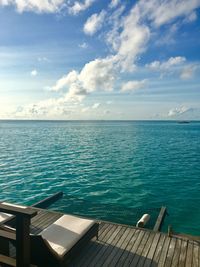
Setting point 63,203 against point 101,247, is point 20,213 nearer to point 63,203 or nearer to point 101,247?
point 101,247

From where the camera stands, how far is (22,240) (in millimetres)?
5574

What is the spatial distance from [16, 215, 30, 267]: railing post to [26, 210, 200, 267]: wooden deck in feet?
8.69

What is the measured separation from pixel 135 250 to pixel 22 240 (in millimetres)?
4743

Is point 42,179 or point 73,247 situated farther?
point 42,179

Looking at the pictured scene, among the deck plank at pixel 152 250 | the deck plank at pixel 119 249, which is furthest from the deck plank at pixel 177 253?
the deck plank at pixel 119 249

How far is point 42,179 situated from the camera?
25.7 metres

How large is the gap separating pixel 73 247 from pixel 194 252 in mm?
4263

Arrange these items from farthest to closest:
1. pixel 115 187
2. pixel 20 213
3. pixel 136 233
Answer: pixel 115 187 < pixel 136 233 < pixel 20 213

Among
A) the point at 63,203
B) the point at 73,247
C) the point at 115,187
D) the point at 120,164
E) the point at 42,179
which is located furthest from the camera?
the point at 120,164

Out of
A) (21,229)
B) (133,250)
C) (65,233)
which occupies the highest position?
(21,229)

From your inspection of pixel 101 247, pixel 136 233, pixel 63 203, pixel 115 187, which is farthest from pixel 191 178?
pixel 101 247

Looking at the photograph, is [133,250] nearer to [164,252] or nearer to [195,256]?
[164,252]

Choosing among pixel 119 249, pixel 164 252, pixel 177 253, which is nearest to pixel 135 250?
pixel 119 249

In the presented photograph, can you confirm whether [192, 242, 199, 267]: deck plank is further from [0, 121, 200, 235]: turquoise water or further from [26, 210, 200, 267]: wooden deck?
[0, 121, 200, 235]: turquoise water
